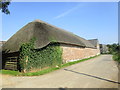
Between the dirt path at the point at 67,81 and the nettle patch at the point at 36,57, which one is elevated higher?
the nettle patch at the point at 36,57

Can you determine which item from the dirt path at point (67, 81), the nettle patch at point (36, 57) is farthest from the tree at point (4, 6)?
the dirt path at point (67, 81)

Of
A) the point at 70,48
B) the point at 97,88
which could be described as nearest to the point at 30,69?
the point at 97,88

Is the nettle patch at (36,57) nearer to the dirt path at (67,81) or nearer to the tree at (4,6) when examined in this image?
the dirt path at (67,81)

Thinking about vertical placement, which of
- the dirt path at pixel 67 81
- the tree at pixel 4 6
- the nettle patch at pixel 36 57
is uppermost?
the tree at pixel 4 6

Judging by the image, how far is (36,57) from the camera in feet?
35.8

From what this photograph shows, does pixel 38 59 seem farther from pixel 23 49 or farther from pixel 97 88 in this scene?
pixel 97 88

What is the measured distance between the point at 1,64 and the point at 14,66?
405 cm

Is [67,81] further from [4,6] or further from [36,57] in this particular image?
[4,6]

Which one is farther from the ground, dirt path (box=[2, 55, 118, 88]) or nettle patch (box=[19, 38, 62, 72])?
nettle patch (box=[19, 38, 62, 72])

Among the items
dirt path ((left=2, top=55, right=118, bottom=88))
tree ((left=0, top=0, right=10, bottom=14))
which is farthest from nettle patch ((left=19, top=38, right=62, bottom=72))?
tree ((left=0, top=0, right=10, bottom=14))

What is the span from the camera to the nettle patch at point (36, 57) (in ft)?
34.3

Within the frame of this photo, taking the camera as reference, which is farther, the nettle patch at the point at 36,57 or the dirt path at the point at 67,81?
the nettle patch at the point at 36,57

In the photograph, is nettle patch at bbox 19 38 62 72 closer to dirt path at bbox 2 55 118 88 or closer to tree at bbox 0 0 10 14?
dirt path at bbox 2 55 118 88

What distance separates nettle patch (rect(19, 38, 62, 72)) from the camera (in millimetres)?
10445
